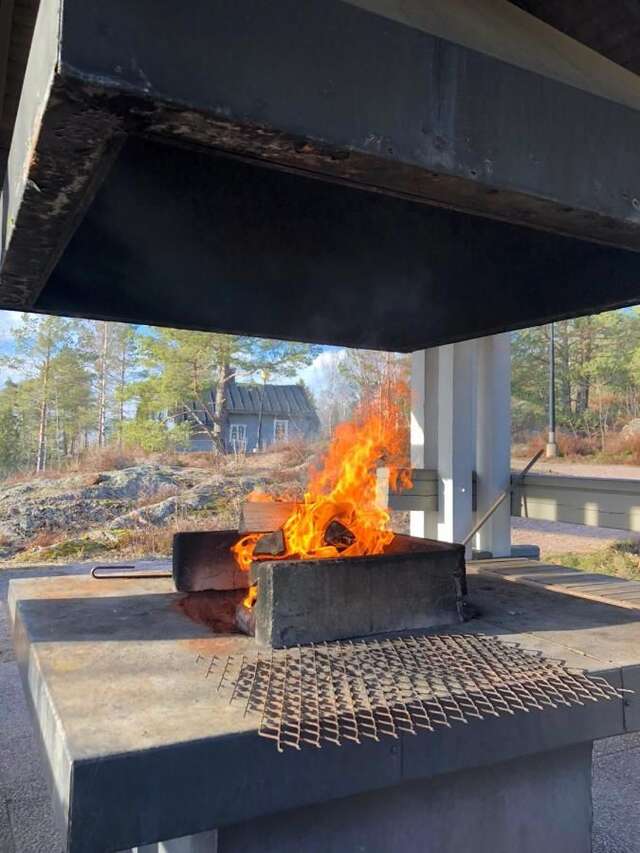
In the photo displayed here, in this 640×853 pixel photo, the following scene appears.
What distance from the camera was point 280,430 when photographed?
1720 centimetres

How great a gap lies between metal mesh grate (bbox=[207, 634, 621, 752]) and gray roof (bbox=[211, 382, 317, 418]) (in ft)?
47.3

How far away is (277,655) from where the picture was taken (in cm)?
193

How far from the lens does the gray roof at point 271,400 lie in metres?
16.7

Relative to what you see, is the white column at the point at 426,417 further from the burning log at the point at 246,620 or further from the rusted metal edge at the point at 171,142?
the rusted metal edge at the point at 171,142

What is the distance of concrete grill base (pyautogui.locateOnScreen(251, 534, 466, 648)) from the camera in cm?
202

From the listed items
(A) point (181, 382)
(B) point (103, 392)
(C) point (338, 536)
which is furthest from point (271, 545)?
(B) point (103, 392)

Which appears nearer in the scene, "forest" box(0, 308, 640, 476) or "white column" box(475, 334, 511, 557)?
"white column" box(475, 334, 511, 557)

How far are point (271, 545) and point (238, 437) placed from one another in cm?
1419

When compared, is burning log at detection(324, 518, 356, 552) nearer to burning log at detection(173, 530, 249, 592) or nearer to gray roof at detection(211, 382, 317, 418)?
burning log at detection(173, 530, 249, 592)

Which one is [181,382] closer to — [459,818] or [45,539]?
[45,539]

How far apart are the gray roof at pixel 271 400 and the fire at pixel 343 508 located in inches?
519

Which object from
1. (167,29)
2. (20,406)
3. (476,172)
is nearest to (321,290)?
(476,172)

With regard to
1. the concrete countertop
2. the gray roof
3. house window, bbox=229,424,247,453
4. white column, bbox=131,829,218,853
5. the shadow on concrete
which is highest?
the gray roof

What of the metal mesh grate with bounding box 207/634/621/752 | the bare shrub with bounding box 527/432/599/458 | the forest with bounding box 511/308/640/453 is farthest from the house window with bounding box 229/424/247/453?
A: the metal mesh grate with bounding box 207/634/621/752
